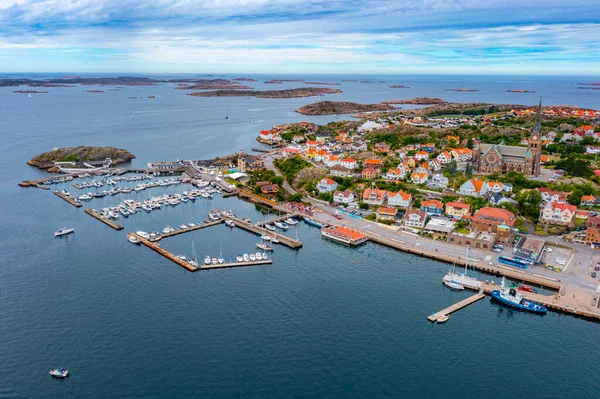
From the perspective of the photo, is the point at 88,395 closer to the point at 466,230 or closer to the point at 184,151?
the point at 466,230

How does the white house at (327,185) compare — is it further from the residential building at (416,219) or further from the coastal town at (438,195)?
the residential building at (416,219)

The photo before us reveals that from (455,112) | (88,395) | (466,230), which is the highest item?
(455,112)

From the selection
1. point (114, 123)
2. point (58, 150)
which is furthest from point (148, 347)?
point (114, 123)

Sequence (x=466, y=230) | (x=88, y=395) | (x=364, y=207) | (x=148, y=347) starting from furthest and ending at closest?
(x=364, y=207) < (x=466, y=230) < (x=148, y=347) < (x=88, y=395)

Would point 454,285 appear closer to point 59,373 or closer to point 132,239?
point 59,373

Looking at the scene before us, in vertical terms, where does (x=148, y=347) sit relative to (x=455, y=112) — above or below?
below

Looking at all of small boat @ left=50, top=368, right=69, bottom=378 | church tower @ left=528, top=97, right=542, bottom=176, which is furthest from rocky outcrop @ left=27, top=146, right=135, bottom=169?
church tower @ left=528, top=97, right=542, bottom=176

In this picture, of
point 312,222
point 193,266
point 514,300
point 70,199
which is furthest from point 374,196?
point 70,199
